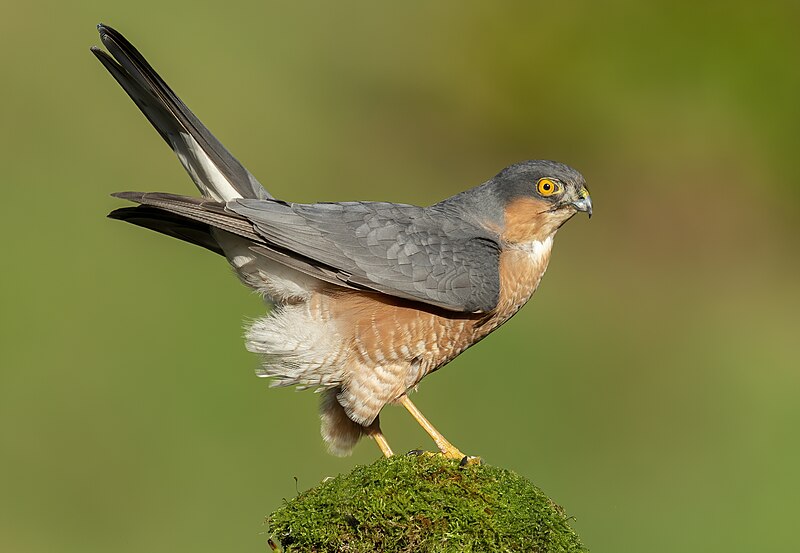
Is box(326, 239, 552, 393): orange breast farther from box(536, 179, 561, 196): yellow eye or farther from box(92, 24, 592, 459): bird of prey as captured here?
box(536, 179, 561, 196): yellow eye

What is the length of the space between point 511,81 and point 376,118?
262cm

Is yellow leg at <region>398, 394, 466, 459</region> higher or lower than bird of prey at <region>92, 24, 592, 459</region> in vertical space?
lower

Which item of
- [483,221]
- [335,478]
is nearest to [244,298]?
[483,221]

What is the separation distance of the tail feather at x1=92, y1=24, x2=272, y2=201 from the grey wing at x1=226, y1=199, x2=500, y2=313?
12.4 inches

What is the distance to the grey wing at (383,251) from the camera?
4.60 meters

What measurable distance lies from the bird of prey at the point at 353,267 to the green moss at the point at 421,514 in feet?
2.92

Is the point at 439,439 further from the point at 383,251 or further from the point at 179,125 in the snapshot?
the point at 179,125

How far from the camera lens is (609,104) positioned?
17844 mm

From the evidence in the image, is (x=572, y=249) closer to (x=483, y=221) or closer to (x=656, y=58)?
(x=656, y=58)

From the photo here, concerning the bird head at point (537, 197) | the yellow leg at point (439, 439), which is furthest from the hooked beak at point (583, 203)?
the yellow leg at point (439, 439)

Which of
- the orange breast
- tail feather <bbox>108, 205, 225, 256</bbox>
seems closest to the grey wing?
the orange breast

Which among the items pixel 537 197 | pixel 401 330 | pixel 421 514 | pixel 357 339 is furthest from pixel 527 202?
pixel 421 514

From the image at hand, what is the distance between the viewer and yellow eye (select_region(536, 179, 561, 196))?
4.95 meters

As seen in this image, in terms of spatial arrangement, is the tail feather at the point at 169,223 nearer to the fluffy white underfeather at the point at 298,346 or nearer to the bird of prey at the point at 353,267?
the bird of prey at the point at 353,267
